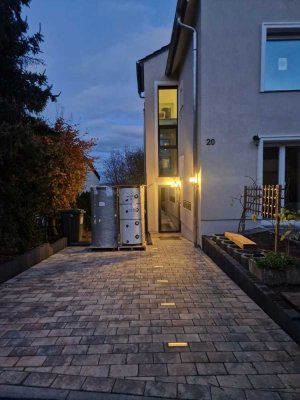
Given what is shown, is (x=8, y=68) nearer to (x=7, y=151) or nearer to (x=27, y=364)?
(x=7, y=151)

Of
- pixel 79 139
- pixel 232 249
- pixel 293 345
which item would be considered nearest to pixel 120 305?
pixel 293 345

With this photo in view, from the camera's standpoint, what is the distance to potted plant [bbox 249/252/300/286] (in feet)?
15.7

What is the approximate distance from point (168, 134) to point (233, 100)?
224 inches

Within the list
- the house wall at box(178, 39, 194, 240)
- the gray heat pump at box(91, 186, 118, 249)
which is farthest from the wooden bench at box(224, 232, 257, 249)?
the gray heat pump at box(91, 186, 118, 249)

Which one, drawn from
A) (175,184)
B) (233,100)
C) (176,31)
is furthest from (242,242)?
(175,184)

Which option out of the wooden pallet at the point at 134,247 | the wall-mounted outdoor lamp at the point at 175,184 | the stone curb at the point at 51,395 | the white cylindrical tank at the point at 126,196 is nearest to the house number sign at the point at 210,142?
the white cylindrical tank at the point at 126,196

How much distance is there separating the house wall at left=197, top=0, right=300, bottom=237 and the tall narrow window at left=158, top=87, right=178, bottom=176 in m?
5.38

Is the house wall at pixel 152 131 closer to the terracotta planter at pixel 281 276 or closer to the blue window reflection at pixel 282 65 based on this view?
the blue window reflection at pixel 282 65

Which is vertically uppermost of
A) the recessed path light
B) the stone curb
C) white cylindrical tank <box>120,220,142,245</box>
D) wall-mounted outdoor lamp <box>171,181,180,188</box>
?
wall-mounted outdoor lamp <box>171,181,180,188</box>

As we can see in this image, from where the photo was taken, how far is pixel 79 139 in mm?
11703

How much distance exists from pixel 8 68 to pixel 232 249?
6647mm

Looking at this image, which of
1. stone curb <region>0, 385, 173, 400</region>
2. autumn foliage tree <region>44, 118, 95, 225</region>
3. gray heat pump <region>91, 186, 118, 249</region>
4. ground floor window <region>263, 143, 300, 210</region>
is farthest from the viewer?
autumn foliage tree <region>44, 118, 95, 225</region>

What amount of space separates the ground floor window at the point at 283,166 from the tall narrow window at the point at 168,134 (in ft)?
18.1

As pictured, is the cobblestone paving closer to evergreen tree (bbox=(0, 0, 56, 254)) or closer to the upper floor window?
evergreen tree (bbox=(0, 0, 56, 254))
